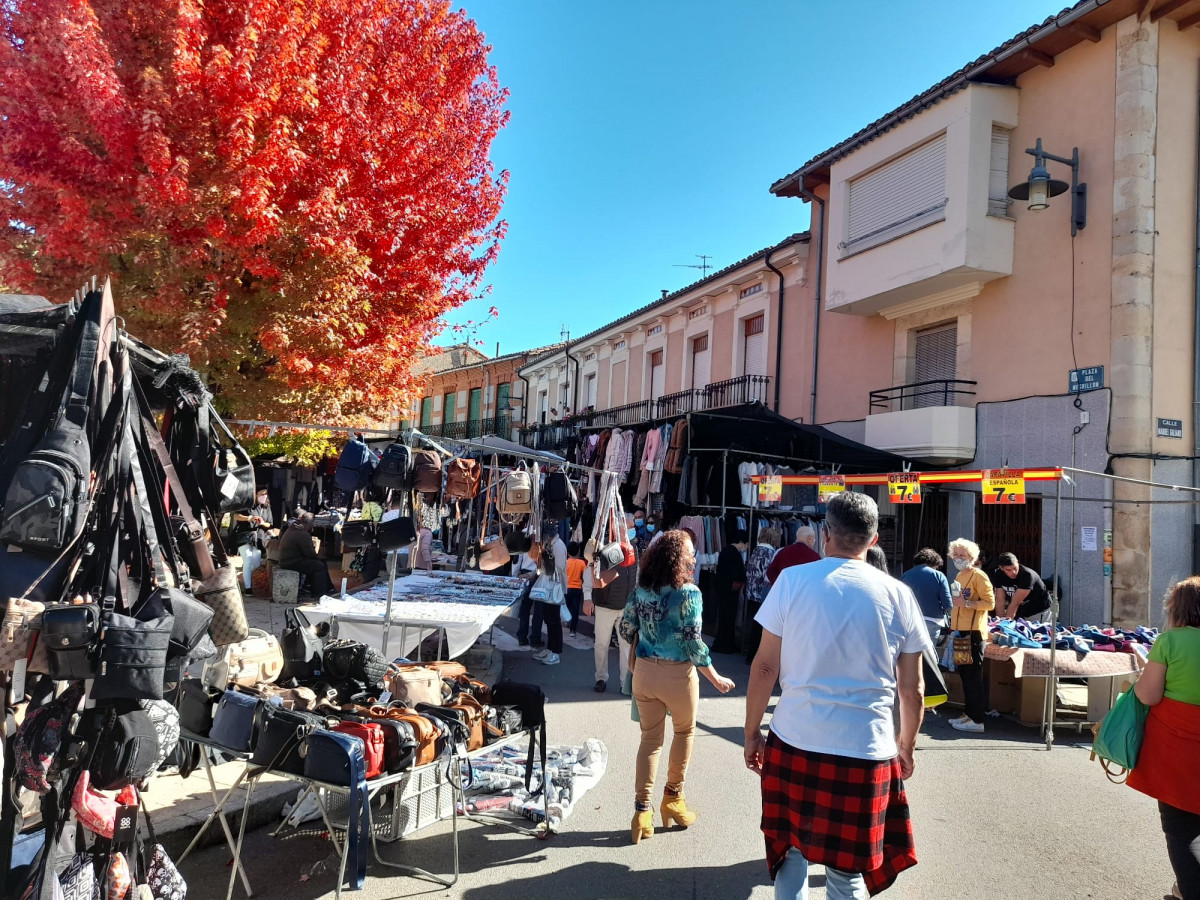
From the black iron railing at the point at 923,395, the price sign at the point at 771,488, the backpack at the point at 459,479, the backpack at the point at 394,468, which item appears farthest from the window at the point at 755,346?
the backpack at the point at 394,468

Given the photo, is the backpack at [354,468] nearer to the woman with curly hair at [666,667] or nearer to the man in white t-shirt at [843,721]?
the woman with curly hair at [666,667]

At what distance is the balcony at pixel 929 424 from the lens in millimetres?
12188

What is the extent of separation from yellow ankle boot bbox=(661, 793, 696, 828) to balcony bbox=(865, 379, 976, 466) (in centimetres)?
926

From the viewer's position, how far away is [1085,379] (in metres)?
10.7

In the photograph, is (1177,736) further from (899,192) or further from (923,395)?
(899,192)

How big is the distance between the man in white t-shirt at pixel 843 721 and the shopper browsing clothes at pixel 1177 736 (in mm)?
1415

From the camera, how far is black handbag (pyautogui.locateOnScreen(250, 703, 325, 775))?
11.5 ft

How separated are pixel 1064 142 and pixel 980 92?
150 cm

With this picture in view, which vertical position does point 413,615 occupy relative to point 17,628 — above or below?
below

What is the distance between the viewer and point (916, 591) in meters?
7.15

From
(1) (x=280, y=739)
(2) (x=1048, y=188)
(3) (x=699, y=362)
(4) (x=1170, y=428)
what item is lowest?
(1) (x=280, y=739)

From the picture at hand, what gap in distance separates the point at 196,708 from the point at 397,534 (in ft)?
7.59

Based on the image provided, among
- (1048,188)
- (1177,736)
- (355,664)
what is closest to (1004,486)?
(1177,736)

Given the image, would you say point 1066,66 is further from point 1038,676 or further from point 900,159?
point 1038,676
